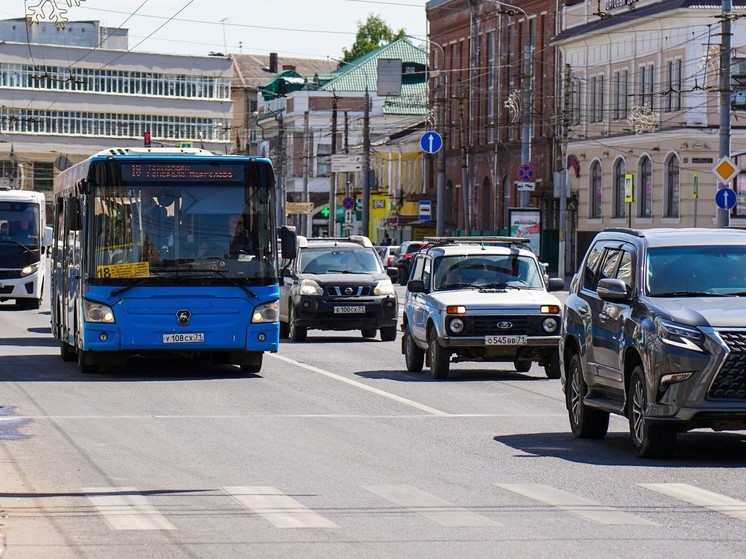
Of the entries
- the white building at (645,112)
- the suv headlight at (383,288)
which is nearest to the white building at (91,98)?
the white building at (645,112)

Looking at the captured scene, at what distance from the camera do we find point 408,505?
1056 cm

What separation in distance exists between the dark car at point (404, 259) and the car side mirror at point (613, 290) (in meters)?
46.0

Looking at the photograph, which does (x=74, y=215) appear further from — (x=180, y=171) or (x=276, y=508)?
(x=276, y=508)

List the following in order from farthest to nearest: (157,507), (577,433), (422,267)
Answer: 1. (422,267)
2. (577,433)
3. (157,507)

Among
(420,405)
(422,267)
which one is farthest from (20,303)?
(420,405)

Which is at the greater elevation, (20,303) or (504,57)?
(504,57)

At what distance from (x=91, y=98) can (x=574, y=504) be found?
132 m

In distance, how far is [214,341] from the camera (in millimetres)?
21656

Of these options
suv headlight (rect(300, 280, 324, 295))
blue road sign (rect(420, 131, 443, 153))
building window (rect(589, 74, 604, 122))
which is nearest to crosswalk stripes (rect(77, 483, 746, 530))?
suv headlight (rect(300, 280, 324, 295))

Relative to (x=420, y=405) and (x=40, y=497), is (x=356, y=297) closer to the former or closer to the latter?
(x=420, y=405)

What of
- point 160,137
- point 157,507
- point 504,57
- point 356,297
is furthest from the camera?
point 160,137

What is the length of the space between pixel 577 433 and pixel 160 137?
129 metres

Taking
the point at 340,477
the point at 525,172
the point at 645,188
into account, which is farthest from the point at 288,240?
the point at 645,188

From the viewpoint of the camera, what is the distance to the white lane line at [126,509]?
972cm
